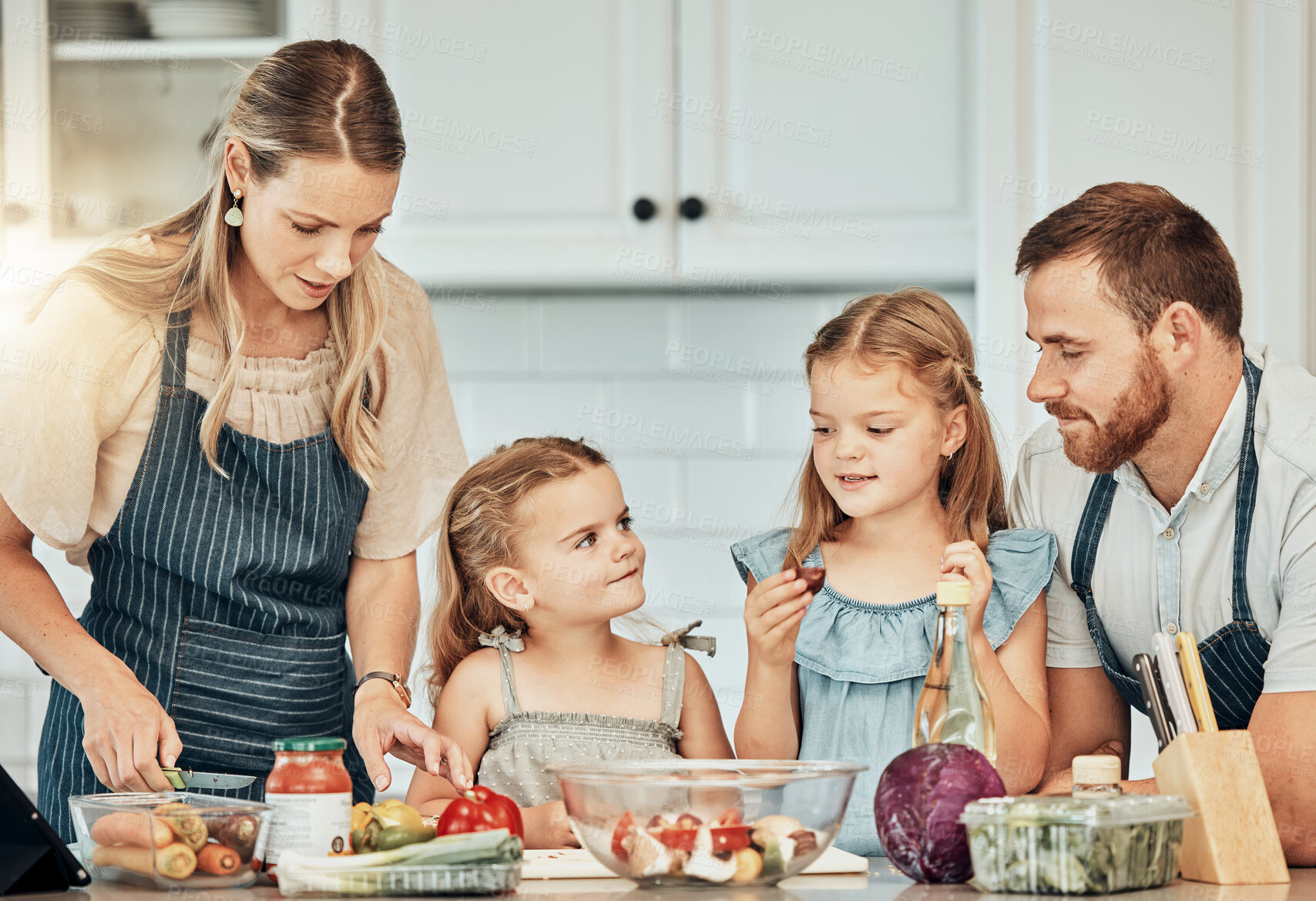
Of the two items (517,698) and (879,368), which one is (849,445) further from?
(517,698)

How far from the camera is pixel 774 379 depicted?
2693 millimetres

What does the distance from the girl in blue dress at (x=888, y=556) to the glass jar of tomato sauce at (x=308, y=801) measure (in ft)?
1.90

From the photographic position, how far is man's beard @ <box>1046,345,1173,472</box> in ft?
4.94

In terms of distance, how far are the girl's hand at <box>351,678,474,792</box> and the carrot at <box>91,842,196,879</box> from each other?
0.96 ft

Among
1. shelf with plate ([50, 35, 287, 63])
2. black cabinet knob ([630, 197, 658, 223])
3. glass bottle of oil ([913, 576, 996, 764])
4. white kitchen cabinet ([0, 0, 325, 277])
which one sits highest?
shelf with plate ([50, 35, 287, 63])

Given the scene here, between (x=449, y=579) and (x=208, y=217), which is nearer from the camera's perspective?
(x=208, y=217)

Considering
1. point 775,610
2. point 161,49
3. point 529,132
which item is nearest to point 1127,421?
point 775,610

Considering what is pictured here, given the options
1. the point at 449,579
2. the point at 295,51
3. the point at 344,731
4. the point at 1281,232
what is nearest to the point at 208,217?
the point at 295,51

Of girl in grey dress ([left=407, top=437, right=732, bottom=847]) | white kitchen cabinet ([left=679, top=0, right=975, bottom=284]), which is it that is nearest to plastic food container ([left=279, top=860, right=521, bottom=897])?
girl in grey dress ([left=407, top=437, right=732, bottom=847])

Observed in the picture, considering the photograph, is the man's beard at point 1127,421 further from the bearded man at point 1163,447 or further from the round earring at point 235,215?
the round earring at point 235,215

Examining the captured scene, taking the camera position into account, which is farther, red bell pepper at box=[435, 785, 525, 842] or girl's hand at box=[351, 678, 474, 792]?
girl's hand at box=[351, 678, 474, 792]

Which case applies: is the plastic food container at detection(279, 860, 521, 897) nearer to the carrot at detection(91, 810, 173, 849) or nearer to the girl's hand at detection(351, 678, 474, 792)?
the carrot at detection(91, 810, 173, 849)

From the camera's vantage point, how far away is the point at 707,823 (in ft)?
3.20

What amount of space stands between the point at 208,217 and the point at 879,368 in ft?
2.63
